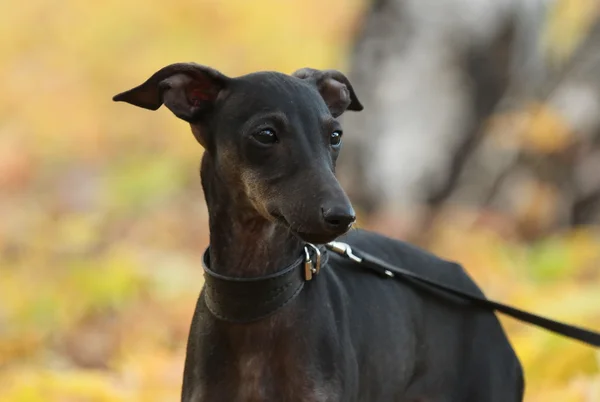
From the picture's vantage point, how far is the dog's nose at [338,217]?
2850 millimetres

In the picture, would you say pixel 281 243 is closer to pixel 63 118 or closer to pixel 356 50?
pixel 356 50

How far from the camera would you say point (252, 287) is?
3275 millimetres

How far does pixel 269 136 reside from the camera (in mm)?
3107

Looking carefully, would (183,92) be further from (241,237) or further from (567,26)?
(567,26)

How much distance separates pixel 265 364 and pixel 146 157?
32.5ft

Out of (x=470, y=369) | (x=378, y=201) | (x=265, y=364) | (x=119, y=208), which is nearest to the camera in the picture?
(x=265, y=364)

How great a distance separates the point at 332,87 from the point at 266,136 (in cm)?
62

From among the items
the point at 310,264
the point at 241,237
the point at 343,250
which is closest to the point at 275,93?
the point at 241,237

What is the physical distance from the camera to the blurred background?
23.0ft

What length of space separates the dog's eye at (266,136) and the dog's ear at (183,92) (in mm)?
285

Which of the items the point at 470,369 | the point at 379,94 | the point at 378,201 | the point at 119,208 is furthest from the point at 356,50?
the point at 470,369

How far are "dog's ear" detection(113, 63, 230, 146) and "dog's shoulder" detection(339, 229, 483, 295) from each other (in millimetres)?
952

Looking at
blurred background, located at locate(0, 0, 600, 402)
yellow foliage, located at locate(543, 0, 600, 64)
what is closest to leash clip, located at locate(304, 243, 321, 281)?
blurred background, located at locate(0, 0, 600, 402)

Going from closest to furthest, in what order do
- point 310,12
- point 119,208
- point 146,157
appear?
point 119,208, point 146,157, point 310,12
